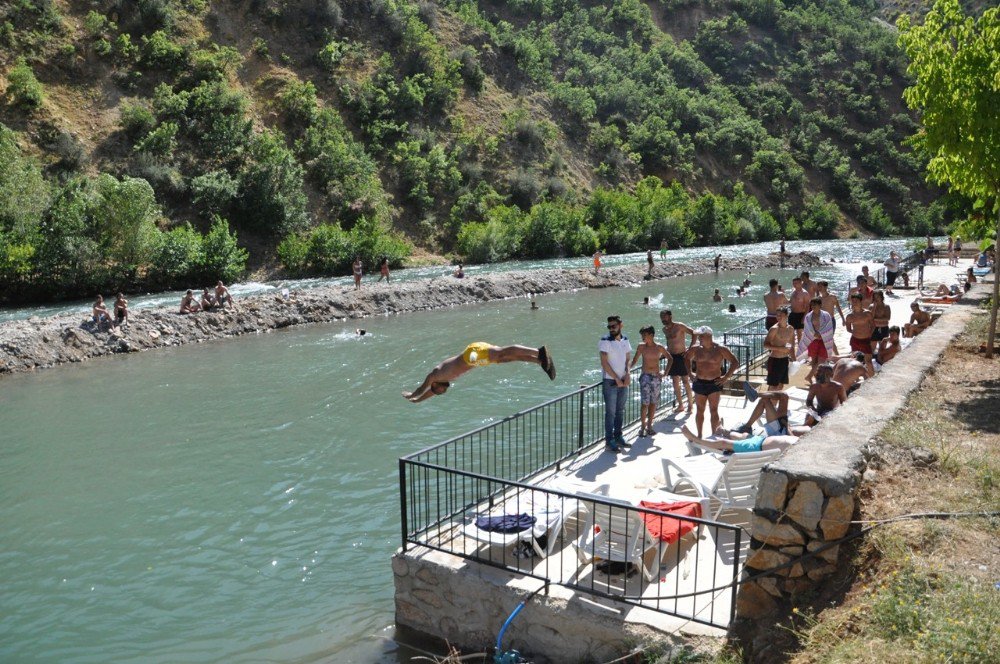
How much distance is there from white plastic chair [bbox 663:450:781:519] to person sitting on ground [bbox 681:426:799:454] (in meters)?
0.42

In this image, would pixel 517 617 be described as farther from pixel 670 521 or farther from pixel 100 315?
pixel 100 315

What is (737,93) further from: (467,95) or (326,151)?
(326,151)

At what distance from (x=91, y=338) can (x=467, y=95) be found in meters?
50.6

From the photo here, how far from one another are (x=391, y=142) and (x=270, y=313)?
111 feet

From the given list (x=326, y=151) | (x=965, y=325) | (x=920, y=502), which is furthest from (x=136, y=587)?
(x=326, y=151)

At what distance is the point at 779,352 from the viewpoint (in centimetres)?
1286

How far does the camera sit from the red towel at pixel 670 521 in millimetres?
7094

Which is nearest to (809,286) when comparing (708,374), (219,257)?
(708,374)

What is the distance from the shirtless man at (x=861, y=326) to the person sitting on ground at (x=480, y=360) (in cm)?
816

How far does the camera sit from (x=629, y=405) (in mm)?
15141

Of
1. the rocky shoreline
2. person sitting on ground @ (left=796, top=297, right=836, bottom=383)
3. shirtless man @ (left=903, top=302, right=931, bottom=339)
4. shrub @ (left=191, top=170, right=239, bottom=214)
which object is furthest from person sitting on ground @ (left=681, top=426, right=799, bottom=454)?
shrub @ (left=191, top=170, right=239, bottom=214)

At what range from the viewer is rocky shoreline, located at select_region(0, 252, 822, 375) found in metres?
25.6

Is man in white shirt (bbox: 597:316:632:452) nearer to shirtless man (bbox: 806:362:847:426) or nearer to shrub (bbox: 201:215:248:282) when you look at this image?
shirtless man (bbox: 806:362:847:426)

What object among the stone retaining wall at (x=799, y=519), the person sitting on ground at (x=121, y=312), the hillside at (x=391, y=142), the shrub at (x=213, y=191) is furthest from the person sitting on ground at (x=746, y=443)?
the shrub at (x=213, y=191)
